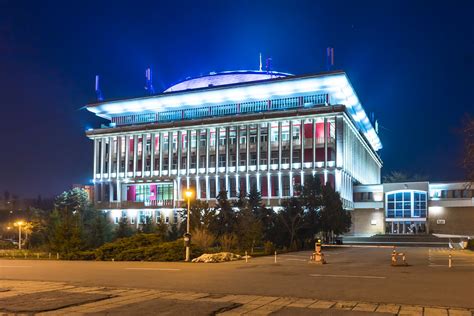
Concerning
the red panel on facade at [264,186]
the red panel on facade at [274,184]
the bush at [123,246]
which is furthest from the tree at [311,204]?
the red panel on facade at [264,186]

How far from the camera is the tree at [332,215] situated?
170 feet

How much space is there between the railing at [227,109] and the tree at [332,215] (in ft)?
113

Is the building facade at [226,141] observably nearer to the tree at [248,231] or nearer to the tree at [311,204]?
the tree at [311,204]

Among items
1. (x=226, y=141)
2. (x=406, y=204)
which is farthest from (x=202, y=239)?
(x=226, y=141)

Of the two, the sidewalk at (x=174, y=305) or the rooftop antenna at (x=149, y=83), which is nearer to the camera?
the sidewalk at (x=174, y=305)

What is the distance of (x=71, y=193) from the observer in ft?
285

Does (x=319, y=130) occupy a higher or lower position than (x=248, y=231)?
higher

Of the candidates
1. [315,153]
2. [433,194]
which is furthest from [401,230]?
[315,153]

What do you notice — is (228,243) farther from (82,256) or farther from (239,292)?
(239,292)

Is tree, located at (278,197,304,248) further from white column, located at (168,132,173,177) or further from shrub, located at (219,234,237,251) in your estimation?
white column, located at (168,132,173,177)

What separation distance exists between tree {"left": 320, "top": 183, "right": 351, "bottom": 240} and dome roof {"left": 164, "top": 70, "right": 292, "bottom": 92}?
47.1 m

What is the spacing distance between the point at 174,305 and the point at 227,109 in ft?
280

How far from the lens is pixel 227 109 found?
319ft

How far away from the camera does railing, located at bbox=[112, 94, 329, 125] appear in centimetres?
9025
